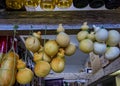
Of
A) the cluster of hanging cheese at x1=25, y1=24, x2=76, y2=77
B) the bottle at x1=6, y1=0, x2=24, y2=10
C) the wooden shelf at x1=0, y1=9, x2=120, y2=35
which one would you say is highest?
the bottle at x1=6, y1=0, x2=24, y2=10

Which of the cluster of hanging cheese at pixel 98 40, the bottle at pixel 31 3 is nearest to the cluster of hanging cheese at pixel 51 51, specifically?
the cluster of hanging cheese at pixel 98 40

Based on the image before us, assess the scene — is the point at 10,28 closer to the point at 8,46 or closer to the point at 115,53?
the point at 8,46

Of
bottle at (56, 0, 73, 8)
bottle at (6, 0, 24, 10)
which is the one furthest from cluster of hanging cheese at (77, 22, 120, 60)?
bottle at (6, 0, 24, 10)

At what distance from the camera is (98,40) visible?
95cm

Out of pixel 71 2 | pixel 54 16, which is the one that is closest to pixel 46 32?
pixel 54 16

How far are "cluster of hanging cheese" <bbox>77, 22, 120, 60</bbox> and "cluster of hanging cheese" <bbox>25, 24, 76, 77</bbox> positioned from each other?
0.06 meters

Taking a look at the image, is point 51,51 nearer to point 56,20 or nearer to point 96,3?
point 56,20

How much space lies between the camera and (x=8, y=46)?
1.18 metres

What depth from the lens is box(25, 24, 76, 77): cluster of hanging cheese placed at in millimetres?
928

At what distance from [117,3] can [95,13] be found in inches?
4.7

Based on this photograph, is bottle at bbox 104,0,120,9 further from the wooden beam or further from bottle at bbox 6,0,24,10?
bottle at bbox 6,0,24,10

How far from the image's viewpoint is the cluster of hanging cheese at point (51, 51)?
3.04 feet

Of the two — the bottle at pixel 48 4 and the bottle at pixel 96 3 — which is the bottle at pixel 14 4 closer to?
the bottle at pixel 48 4

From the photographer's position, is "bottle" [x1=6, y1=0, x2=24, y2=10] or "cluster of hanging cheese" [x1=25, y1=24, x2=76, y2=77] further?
→ "bottle" [x1=6, y1=0, x2=24, y2=10]
